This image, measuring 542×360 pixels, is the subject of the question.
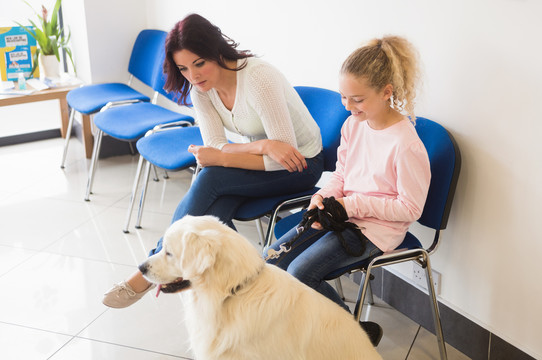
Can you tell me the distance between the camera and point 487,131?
1.85 metres

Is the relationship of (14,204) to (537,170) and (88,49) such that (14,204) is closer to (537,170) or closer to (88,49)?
(88,49)

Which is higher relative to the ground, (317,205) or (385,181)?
(385,181)

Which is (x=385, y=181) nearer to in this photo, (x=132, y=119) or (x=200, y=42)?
(x=200, y=42)

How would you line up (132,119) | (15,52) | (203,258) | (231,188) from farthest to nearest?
(15,52) < (132,119) < (231,188) < (203,258)

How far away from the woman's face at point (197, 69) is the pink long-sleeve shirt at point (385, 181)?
0.60 metres

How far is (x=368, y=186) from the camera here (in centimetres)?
189

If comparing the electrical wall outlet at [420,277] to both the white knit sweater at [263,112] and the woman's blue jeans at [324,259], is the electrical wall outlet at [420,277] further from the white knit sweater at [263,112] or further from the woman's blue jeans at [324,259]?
the white knit sweater at [263,112]

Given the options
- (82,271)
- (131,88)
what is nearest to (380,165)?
(82,271)

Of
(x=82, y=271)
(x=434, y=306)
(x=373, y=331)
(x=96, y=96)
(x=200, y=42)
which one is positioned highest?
(x=200, y=42)

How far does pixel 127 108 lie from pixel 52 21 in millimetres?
1104

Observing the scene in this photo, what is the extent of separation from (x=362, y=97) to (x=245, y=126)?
2.17 feet

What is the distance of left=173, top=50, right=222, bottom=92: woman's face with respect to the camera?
219 cm

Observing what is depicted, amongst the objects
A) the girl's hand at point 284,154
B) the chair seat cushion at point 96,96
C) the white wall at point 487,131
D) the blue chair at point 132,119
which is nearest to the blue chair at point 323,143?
the girl's hand at point 284,154

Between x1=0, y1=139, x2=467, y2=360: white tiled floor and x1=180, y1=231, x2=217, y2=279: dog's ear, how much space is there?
2.75 ft
